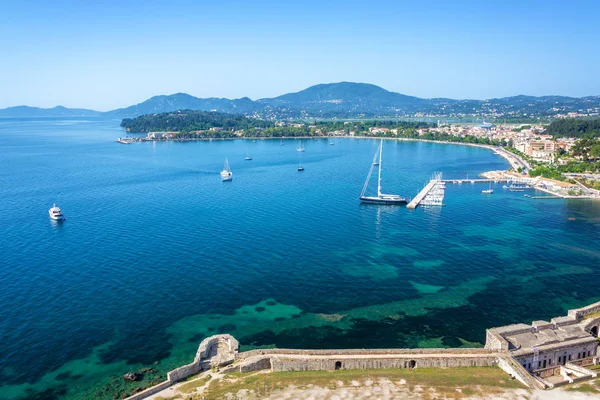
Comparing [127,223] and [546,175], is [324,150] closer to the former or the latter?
[546,175]

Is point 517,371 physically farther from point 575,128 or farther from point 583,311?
point 575,128

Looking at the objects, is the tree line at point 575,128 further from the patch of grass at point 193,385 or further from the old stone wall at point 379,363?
the patch of grass at point 193,385

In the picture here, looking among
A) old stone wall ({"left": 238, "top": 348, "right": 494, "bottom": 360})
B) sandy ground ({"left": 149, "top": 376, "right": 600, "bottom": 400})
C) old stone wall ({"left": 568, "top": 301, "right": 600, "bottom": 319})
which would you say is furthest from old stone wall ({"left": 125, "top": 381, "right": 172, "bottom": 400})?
old stone wall ({"left": 568, "top": 301, "right": 600, "bottom": 319})

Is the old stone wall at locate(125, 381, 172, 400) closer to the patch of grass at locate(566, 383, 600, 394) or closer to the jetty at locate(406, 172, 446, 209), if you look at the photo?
the patch of grass at locate(566, 383, 600, 394)

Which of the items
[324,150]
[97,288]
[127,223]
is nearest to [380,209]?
[127,223]

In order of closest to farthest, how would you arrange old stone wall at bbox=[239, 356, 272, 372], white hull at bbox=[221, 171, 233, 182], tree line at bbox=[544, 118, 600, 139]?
1. old stone wall at bbox=[239, 356, 272, 372]
2. white hull at bbox=[221, 171, 233, 182]
3. tree line at bbox=[544, 118, 600, 139]
